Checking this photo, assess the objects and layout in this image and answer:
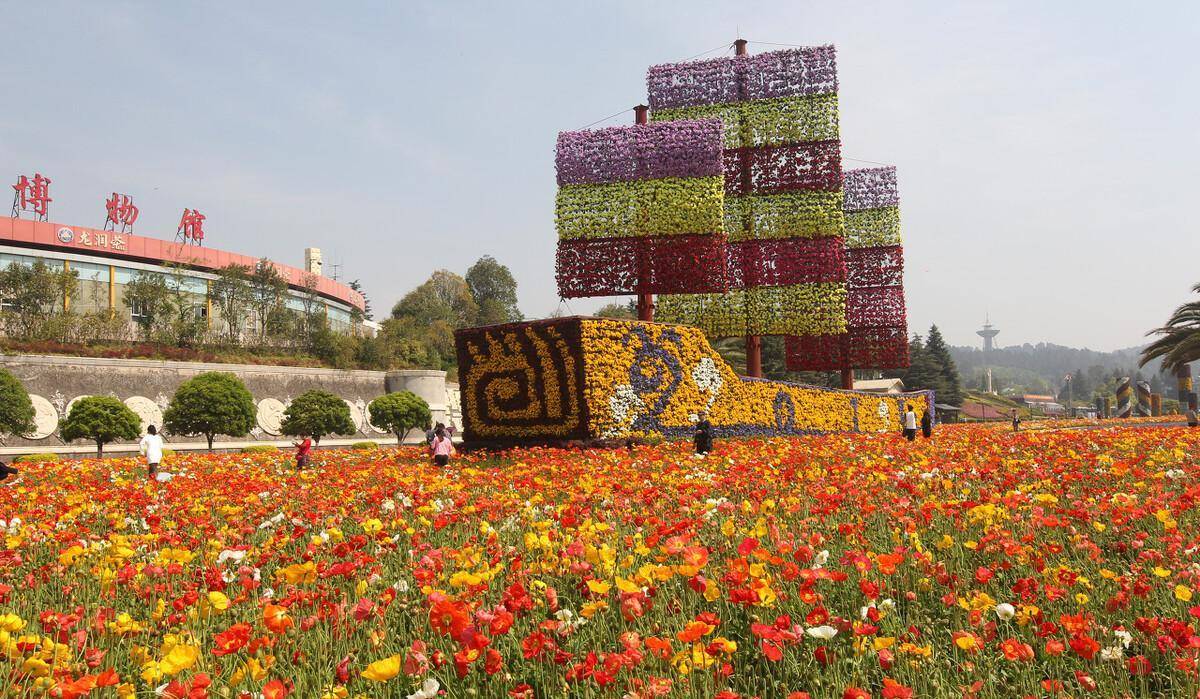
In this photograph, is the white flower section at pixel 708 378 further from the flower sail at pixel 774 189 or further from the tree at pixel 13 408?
the tree at pixel 13 408

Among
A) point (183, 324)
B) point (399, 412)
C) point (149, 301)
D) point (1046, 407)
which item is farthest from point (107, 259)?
point (1046, 407)

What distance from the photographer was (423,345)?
220ft

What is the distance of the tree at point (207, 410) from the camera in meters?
30.2

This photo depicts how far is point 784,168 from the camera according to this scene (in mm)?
26000

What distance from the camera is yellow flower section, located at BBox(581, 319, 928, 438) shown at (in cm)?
1614

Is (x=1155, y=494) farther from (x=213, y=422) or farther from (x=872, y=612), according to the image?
(x=213, y=422)

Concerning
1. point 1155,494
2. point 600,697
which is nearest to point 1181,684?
point 600,697

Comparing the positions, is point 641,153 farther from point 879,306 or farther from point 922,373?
point 922,373

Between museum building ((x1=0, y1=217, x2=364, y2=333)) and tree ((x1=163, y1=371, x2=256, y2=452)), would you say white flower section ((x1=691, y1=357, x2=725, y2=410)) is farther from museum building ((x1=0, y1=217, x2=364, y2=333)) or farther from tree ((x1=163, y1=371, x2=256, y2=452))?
museum building ((x1=0, y1=217, x2=364, y2=333))

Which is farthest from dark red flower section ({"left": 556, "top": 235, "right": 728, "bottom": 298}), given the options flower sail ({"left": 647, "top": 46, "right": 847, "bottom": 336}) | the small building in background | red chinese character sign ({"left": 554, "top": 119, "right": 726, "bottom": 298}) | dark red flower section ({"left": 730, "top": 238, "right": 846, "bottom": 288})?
the small building in background

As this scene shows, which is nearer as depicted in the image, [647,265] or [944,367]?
[647,265]

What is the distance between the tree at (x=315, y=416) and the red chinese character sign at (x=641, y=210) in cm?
1640

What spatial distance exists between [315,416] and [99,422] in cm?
829

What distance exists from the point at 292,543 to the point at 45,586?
157 centimetres
